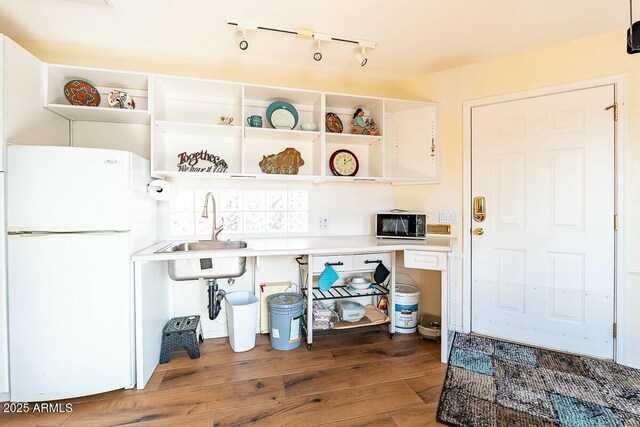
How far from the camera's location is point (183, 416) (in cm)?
153

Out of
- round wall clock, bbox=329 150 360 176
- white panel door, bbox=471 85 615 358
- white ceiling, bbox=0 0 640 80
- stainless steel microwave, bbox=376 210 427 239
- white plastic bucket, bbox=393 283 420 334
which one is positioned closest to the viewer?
white ceiling, bbox=0 0 640 80

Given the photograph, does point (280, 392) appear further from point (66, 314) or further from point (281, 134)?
point (281, 134)

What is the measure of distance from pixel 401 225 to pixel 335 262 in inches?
27.5

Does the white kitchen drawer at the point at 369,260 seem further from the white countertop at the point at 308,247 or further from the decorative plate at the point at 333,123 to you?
the decorative plate at the point at 333,123

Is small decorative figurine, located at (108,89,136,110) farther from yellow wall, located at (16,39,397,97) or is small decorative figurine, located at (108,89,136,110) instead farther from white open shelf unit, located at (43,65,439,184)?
yellow wall, located at (16,39,397,97)

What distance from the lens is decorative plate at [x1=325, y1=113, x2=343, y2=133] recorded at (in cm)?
258

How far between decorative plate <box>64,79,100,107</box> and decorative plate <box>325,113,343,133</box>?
1.83 meters

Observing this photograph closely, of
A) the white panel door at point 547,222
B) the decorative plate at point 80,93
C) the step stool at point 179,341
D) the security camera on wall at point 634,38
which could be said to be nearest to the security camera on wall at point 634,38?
the security camera on wall at point 634,38

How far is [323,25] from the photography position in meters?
1.94

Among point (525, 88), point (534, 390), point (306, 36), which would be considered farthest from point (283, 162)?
point (534, 390)

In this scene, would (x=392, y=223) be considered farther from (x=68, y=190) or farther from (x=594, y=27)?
(x=68, y=190)

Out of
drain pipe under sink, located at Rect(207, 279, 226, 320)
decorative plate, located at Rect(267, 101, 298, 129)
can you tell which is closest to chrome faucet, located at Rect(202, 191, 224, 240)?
drain pipe under sink, located at Rect(207, 279, 226, 320)

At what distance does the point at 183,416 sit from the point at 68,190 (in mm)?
1415

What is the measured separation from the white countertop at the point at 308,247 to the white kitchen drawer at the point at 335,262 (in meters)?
0.11
